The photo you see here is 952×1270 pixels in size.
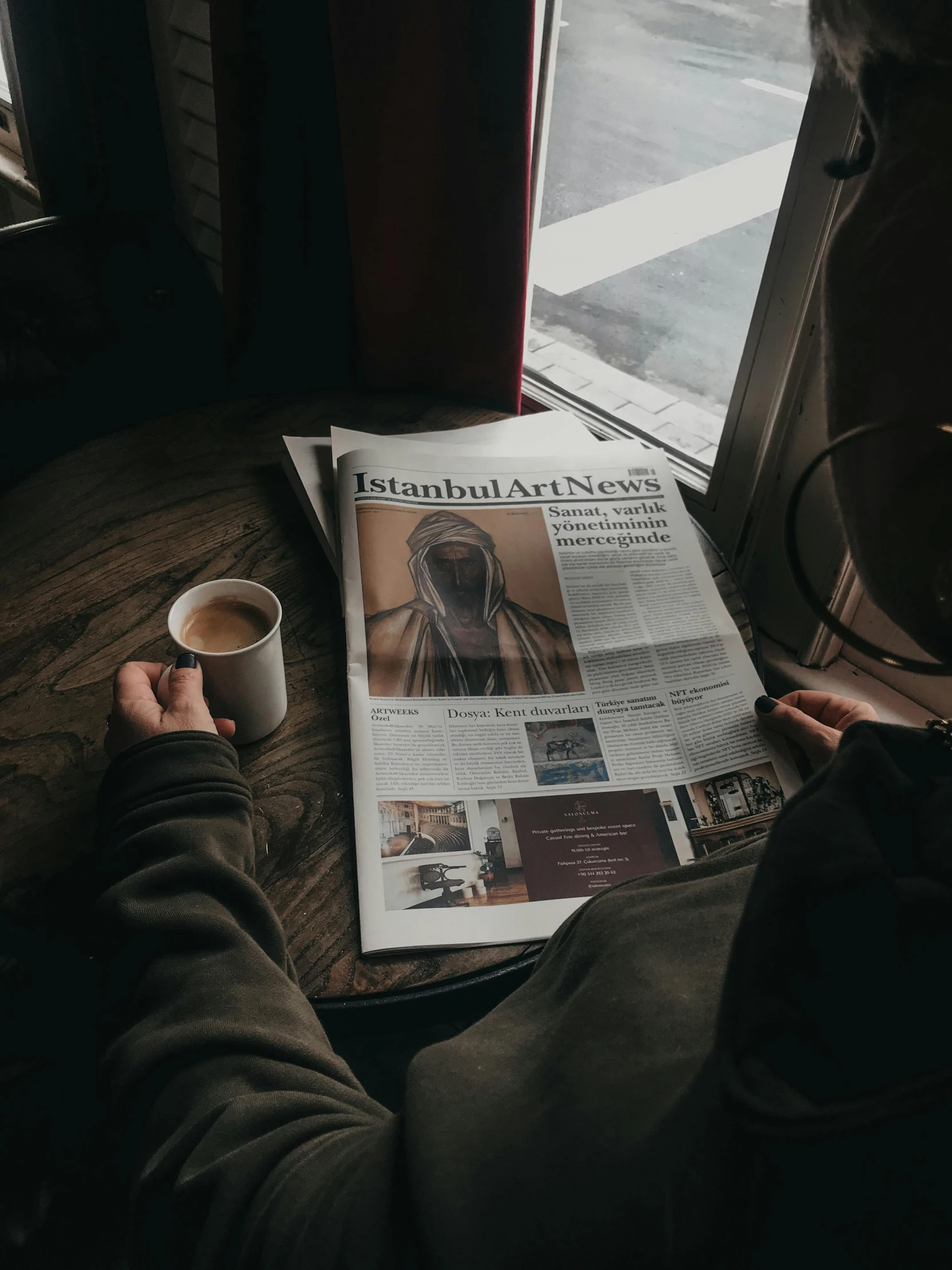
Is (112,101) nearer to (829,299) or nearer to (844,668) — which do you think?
(844,668)

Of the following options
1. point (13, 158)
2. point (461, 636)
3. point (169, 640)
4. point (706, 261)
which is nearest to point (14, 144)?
point (13, 158)

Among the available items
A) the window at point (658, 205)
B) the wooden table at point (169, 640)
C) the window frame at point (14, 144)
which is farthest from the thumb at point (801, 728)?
the window frame at point (14, 144)

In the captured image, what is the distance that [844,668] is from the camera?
1.18 metres

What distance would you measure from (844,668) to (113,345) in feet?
3.72

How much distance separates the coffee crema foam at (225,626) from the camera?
27.5 inches

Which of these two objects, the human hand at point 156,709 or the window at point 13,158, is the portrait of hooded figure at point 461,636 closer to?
the human hand at point 156,709

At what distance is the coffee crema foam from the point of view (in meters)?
0.70

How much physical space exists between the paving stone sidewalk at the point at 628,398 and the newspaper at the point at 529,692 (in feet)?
1.54

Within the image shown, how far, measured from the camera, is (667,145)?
261cm

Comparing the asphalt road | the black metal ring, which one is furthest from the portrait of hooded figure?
the asphalt road

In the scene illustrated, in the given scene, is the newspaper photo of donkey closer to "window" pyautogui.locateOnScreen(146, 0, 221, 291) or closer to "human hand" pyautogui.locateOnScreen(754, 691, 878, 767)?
"human hand" pyautogui.locateOnScreen(754, 691, 878, 767)

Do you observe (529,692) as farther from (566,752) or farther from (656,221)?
(656,221)

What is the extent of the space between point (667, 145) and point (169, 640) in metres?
2.41

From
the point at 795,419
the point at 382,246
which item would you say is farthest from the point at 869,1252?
the point at 382,246
